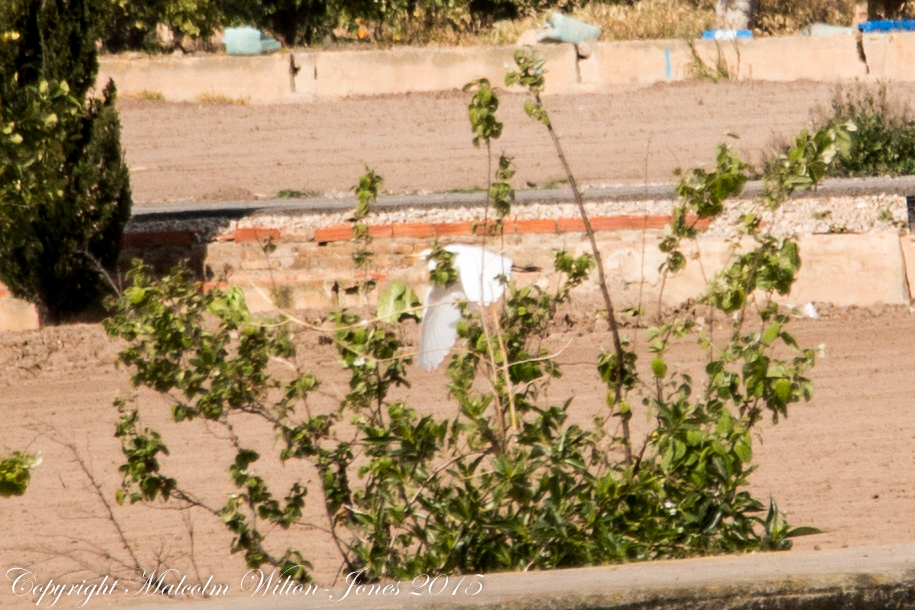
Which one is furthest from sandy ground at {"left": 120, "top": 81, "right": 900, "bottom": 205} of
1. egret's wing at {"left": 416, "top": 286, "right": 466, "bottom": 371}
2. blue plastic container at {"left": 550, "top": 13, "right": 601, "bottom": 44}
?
egret's wing at {"left": 416, "top": 286, "right": 466, "bottom": 371}

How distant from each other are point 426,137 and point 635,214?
6266 mm

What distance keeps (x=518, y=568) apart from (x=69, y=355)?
4.58 meters

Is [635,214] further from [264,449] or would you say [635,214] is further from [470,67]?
[470,67]

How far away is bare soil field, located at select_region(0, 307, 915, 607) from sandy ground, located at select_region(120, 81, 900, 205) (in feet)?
13.1

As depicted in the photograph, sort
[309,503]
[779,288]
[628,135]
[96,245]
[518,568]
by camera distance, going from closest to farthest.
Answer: [518,568] < [779,288] < [309,503] < [96,245] < [628,135]

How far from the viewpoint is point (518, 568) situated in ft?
9.26

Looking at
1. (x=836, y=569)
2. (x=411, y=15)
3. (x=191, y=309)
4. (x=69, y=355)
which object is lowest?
(x=69, y=355)

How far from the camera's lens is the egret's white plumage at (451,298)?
3.58m

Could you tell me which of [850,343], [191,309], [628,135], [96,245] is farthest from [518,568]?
[628,135]

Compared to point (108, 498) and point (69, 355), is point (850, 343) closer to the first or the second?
point (108, 498)

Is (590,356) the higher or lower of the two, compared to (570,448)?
lower

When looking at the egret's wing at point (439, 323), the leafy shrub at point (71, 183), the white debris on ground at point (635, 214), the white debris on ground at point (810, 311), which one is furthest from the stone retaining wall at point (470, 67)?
the egret's wing at point (439, 323)

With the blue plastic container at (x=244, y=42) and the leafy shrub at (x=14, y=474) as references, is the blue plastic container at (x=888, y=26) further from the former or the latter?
the leafy shrub at (x=14, y=474)

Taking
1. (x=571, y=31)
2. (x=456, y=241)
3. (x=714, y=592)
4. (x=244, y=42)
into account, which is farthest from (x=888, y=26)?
(x=714, y=592)
